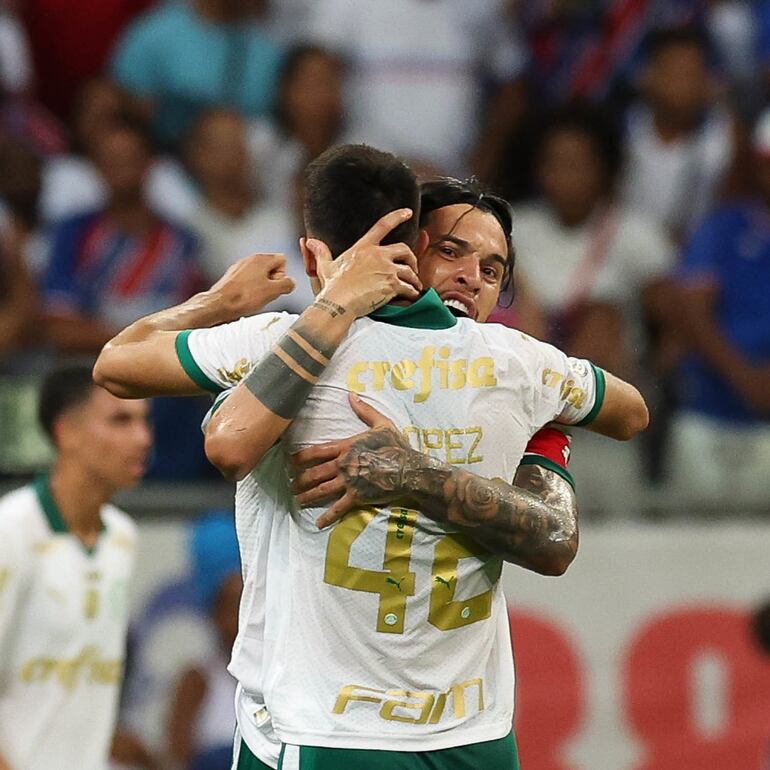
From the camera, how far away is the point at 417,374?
9.91 ft

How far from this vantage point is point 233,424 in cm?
288

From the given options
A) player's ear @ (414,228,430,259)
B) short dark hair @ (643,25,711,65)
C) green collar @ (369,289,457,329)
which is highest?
short dark hair @ (643,25,711,65)

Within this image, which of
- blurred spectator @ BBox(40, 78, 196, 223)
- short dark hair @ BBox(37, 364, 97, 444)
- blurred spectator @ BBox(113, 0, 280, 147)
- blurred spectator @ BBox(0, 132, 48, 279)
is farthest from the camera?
blurred spectator @ BBox(113, 0, 280, 147)

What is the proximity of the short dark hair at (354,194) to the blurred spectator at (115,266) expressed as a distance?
Result: 3914 mm

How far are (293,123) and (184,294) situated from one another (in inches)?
45.0

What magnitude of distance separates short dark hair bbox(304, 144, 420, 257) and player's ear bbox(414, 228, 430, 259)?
0.22 m

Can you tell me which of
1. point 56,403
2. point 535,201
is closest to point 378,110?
point 535,201

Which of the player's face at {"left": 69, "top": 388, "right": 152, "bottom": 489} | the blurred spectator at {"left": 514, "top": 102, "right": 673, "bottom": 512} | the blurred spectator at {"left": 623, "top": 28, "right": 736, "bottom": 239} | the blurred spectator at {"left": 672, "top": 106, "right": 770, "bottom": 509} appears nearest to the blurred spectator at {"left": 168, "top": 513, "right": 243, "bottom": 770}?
the player's face at {"left": 69, "top": 388, "right": 152, "bottom": 489}

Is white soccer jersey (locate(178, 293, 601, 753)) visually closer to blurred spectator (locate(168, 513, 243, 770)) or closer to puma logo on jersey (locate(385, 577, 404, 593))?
puma logo on jersey (locate(385, 577, 404, 593))

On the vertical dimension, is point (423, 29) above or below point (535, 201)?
above

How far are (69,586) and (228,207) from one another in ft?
8.86

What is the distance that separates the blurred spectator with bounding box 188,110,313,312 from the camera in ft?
23.8

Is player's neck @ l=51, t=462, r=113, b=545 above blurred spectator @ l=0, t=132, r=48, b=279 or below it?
below

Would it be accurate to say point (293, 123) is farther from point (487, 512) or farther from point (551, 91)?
point (487, 512)
